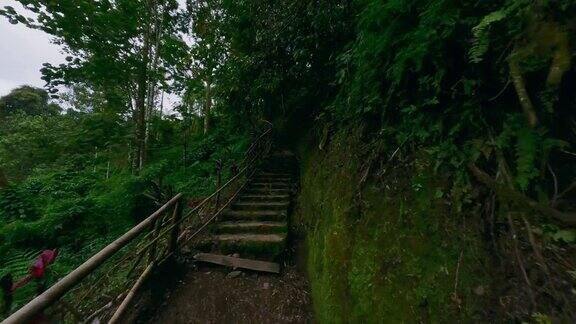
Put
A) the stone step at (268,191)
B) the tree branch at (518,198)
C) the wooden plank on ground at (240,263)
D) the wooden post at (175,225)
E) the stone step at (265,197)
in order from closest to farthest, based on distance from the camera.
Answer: the tree branch at (518,198), the wooden post at (175,225), the wooden plank on ground at (240,263), the stone step at (265,197), the stone step at (268,191)

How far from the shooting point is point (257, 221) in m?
5.16

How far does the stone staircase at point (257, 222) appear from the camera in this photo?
4301 millimetres

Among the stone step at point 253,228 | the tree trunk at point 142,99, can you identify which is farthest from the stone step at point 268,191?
the tree trunk at point 142,99

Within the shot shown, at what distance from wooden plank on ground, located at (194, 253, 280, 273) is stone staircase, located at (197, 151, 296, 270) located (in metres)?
0.12

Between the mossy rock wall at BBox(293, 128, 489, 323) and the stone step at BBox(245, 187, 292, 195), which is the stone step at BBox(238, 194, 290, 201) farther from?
the mossy rock wall at BBox(293, 128, 489, 323)

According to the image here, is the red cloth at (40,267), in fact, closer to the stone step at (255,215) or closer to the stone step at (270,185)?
the stone step at (255,215)

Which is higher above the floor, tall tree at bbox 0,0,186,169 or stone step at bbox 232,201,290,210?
tall tree at bbox 0,0,186,169

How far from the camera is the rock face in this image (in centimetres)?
431

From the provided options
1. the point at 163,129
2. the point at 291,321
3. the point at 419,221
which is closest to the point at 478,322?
the point at 419,221

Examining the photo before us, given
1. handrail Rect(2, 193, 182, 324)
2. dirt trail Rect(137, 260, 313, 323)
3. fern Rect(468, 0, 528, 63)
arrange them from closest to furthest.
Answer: handrail Rect(2, 193, 182, 324)
fern Rect(468, 0, 528, 63)
dirt trail Rect(137, 260, 313, 323)

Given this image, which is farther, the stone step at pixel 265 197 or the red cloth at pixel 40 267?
the stone step at pixel 265 197

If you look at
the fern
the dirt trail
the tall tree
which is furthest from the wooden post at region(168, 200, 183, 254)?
the tall tree

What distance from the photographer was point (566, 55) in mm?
1394

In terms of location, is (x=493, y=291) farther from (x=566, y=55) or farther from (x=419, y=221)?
(x=566, y=55)
